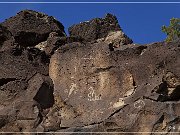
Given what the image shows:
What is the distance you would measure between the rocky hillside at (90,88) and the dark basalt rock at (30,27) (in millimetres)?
1115

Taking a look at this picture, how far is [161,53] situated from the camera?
8.97 m

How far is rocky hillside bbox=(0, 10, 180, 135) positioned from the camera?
27.1ft

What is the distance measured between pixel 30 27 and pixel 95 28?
67.0 inches

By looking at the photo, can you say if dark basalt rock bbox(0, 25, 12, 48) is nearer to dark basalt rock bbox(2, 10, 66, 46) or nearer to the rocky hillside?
the rocky hillside

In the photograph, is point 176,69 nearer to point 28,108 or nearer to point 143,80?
point 143,80

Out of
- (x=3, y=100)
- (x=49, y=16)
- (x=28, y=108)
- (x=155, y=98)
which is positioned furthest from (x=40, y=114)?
(x=49, y=16)

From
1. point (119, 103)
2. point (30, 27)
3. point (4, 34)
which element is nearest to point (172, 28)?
point (30, 27)

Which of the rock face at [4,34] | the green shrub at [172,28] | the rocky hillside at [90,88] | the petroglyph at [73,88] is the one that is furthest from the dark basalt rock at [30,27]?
the green shrub at [172,28]

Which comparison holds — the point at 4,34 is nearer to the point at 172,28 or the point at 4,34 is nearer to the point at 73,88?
the point at 73,88

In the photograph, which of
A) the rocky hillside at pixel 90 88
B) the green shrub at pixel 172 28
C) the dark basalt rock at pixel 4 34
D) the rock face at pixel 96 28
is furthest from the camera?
the green shrub at pixel 172 28

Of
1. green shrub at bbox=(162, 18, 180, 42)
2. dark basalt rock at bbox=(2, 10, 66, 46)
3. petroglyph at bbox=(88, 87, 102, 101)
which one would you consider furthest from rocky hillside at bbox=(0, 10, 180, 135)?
green shrub at bbox=(162, 18, 180, 42)

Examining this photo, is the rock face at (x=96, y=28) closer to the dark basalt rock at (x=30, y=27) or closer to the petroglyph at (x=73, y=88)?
the dark basalt rock at (x=30, y=27)

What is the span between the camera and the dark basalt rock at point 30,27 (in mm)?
11501

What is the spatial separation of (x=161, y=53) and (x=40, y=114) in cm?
254
